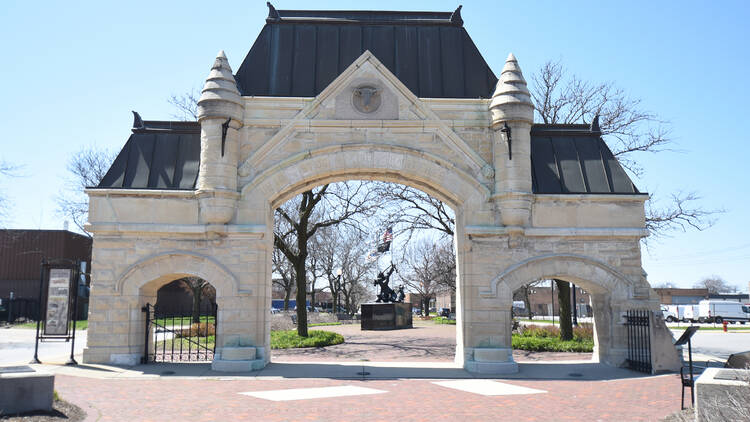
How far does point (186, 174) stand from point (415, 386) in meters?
8.26

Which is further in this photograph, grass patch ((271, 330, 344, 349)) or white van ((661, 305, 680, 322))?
white van ((661, 305, 680, 322))

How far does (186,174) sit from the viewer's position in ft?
51.5

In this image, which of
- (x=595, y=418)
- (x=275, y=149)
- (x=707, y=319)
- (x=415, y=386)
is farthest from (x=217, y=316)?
(x=707, y=319)

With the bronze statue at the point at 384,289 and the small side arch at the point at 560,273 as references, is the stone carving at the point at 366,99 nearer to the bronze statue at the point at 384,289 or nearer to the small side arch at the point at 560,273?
the small side arch at the point at 560,273

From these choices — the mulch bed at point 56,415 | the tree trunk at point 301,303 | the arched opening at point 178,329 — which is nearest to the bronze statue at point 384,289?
the arched opening at point 178,329

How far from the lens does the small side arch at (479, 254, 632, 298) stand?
1501cm

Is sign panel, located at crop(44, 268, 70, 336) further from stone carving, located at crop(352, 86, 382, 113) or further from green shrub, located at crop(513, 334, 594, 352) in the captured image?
green shrub, located at crop(513, 334, 594, 352)

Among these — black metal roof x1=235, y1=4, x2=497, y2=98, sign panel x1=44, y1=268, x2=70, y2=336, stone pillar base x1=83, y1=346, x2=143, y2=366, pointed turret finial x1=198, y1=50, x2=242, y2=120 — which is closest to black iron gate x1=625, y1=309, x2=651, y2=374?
black metal roof x1=235, y1=4, x2=497, y2=98

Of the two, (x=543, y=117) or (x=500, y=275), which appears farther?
(x=543, y=117)

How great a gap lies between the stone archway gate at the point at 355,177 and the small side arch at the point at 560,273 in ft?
0.12

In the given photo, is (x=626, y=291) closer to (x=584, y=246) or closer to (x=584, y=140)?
(x=584, y=246)

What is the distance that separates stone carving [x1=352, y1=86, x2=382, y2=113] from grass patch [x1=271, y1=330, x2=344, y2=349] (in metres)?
9.49

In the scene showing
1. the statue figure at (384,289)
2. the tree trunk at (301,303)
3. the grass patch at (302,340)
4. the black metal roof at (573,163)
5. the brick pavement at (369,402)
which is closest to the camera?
the brick pavement at (369,402)

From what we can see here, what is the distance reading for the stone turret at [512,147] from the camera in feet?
49.4
